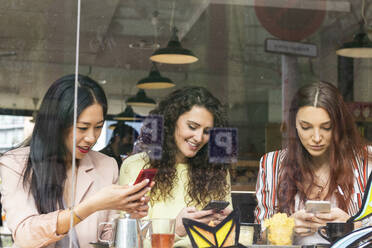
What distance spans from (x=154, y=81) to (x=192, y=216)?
77cm

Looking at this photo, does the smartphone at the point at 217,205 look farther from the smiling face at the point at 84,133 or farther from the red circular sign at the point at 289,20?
the red circular sign at the point at 289,20

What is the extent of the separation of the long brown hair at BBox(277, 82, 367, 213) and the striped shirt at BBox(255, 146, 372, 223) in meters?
0.03

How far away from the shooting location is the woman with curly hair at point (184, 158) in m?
3.09

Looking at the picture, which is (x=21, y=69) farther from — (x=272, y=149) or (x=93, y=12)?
(x=272, y=149)

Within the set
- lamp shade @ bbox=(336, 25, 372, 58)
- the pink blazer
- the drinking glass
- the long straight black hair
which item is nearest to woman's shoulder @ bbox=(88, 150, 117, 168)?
the pink blazer

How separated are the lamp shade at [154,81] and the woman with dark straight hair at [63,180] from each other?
0.78 ft

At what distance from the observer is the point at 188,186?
10.3ft

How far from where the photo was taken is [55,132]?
295 centimetres

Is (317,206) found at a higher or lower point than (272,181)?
lower

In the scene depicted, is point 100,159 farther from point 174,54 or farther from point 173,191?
point 174,54

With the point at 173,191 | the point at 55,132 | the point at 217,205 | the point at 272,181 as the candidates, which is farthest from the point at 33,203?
the point at 272,181

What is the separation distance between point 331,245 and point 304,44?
4.41 ft

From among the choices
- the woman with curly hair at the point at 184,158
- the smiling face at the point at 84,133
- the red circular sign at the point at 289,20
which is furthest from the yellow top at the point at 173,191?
the red circular sign at the point at 289,20

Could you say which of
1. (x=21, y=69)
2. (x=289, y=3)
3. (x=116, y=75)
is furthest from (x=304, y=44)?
(x=21, y=69)
